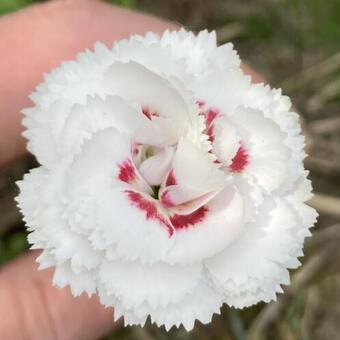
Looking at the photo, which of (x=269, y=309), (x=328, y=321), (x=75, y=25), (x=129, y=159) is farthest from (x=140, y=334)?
(x=129, y=159)

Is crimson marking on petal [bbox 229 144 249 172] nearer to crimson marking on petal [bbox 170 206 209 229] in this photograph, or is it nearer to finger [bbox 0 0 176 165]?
crimson marking on petal [bbox 170 206 209 229]

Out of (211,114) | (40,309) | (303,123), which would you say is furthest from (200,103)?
(303,123)

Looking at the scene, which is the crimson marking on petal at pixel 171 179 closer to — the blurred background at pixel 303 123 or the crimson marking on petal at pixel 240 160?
the crimson marking on petal at pixel 240 160

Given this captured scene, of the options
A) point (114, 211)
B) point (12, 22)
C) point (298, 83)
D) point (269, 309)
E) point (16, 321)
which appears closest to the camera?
point (114, 211)

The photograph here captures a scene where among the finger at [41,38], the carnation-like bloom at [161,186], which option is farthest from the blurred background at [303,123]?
the carnation-like bloom at [161,186]

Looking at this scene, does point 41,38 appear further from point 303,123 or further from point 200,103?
point 303,123

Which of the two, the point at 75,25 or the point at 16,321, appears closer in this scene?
the point at 16,321

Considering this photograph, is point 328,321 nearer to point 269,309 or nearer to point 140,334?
point 269,309
